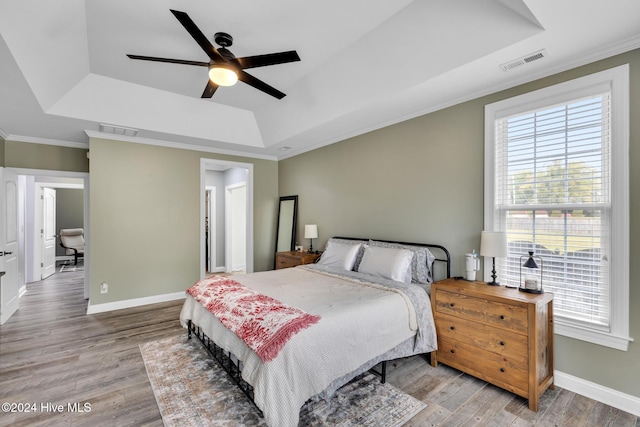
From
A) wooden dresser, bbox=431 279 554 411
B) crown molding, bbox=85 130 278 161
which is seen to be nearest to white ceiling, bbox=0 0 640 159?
crown molding, bbox=85 130 278 161

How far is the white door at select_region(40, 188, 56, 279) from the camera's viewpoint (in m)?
6.55

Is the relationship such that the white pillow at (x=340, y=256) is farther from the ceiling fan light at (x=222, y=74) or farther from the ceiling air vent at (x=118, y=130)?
the ceiling air vent at (x=118, y=130)

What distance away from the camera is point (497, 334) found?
235cm

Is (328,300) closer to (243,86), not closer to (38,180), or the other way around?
(243,86)

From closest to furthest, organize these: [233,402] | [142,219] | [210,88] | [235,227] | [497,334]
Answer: [233,402] → [497,334] → [210,88] → [142,219] → [235,227]

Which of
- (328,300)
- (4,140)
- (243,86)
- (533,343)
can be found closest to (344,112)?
(243,86)

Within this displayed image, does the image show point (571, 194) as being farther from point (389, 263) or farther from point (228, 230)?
point (228, 230)

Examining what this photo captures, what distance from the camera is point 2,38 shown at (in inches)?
80.1

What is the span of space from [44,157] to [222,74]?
4.09m

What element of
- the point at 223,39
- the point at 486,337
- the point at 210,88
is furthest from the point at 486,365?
the point at 223,39

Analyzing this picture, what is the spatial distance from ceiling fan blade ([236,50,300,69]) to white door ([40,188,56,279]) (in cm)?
689

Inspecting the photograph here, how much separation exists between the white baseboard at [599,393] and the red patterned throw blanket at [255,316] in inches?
85.1

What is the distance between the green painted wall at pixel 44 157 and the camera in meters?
4.38

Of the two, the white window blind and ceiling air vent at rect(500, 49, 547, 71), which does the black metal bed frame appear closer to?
the white window blind
